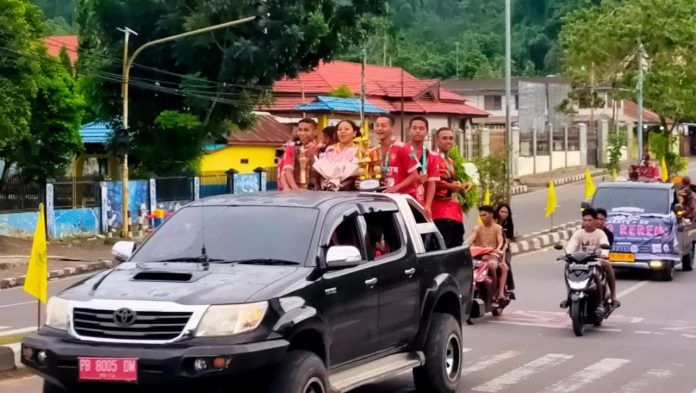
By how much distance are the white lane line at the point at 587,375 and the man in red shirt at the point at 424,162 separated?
2144 millimetres

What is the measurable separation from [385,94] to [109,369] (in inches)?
2165

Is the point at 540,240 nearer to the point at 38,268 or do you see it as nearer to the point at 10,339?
the point at 10,339

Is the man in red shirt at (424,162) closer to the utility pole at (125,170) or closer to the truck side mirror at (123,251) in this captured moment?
the truck side mirror at (123,251)

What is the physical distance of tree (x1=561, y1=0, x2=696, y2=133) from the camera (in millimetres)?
46250

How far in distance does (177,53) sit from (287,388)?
34661mm

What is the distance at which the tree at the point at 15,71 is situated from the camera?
28.5 meters

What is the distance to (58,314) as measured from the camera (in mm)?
7586

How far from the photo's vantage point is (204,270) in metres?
7.93

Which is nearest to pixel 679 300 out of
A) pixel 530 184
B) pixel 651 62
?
pixel 651 62

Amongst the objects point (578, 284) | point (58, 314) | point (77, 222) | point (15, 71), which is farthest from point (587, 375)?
point (77, 222)

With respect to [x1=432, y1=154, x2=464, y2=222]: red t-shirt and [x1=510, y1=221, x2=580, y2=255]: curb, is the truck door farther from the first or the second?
[x1=510, y1=221, x2=580, y2=255]: curb

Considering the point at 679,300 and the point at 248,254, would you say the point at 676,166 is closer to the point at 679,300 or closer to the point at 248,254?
the point at 679,300

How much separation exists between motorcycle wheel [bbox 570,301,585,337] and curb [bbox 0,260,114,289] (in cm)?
1355

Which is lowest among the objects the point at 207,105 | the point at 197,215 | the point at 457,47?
the point at 197,215
